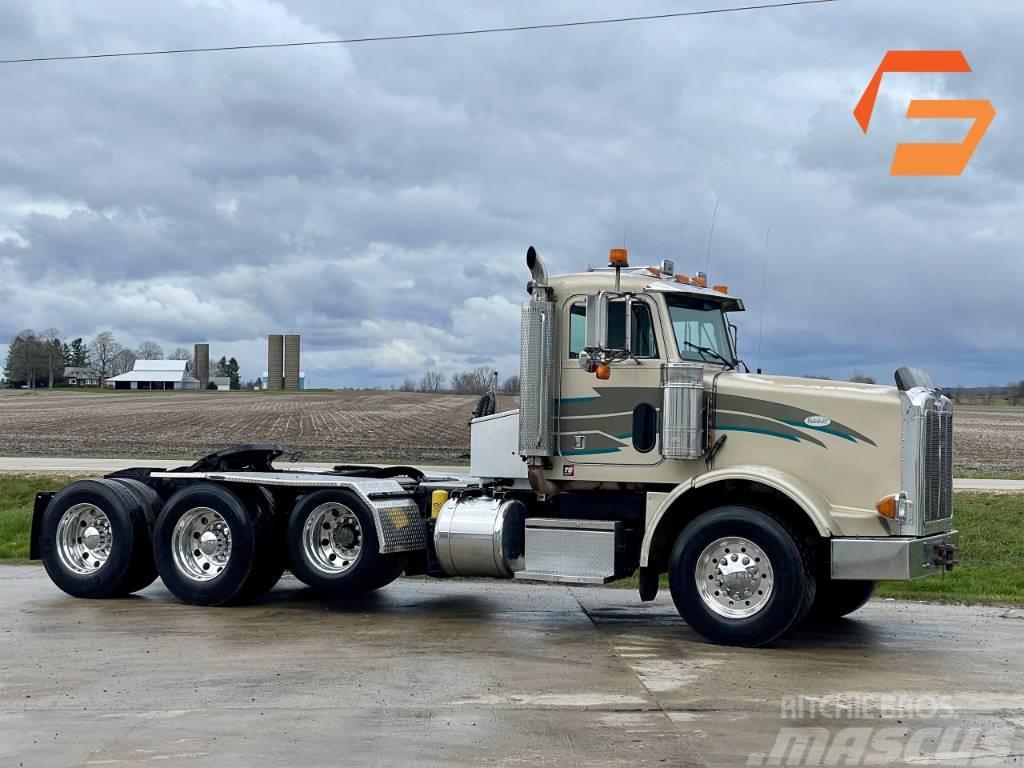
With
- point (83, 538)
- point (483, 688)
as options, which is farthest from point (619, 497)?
point (83, 538)

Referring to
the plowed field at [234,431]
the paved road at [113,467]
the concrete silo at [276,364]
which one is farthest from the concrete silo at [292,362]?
the paved road at [113,467]

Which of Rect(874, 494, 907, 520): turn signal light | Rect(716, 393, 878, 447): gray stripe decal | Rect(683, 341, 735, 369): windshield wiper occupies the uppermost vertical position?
Rect(683, 341, 735, 369): windshield wiper

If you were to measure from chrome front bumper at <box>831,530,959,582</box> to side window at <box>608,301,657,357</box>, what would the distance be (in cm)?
250

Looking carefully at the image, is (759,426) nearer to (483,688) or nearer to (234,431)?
(483,688)

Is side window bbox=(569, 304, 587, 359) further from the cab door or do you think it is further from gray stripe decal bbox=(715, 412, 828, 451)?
gray stripe decal bbox=(715, 412, 828, 451)

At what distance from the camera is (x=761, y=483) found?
10719 mm

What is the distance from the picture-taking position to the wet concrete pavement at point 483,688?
23.6ft

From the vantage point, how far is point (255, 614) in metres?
12.5

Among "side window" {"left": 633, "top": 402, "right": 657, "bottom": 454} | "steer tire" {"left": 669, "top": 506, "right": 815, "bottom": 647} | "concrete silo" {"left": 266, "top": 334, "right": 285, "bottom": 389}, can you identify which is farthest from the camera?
"concrete silo" {"left": 266, "top": 334, "right": 285, "bottom": 389}

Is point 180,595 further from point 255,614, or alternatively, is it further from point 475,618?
point 475,618

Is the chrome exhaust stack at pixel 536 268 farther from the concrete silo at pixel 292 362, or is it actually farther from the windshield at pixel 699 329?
the concrete silo at pixel 292 362

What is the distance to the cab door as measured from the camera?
1134cm

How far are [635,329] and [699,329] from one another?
2.45ft

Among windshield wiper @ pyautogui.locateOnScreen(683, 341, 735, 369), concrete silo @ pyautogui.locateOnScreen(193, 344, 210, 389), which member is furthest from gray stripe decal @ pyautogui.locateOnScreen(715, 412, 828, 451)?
concrete silo @ pyautogui.locateOnScreen(193, 344, 210, 389)
